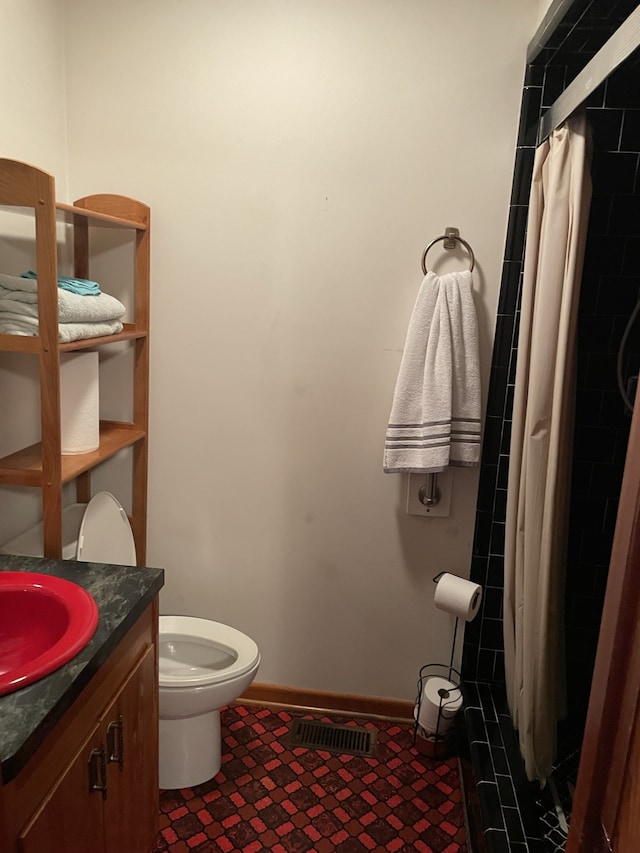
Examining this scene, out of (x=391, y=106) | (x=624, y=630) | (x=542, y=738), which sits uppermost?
(x=391, y=106)

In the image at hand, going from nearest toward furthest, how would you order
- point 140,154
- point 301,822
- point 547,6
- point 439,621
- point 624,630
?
point 624,630
point 547,6
point 301,822
point 140,154
point 439,621

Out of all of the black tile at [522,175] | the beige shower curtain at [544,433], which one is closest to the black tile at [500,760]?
the beige shower curtain at [544,433]

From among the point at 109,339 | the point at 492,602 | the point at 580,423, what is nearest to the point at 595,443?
the point at 580,423

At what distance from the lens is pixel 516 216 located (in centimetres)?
202

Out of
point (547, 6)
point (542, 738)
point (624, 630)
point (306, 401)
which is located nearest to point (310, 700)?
point (542, 738)

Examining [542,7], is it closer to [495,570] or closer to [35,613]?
[495,570]

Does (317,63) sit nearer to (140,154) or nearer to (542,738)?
(140,154)

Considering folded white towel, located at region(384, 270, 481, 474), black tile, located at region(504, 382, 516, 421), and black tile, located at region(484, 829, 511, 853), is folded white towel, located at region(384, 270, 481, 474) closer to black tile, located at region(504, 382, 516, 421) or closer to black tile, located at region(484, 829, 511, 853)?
black tile, located at region(504, 382, 516, 421)

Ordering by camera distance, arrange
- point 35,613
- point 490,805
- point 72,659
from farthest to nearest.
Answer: point 490,805, point 35,613, point 72,659

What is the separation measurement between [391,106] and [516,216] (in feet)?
1.67

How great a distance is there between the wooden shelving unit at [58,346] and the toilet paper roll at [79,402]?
41 millimetres

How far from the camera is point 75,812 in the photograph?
1248 millimetres

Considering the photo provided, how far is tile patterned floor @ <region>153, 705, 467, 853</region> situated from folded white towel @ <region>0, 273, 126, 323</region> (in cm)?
147

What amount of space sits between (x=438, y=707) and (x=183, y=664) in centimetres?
86
